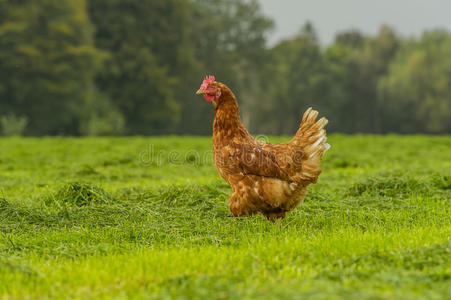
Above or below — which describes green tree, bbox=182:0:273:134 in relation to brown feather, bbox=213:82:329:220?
above

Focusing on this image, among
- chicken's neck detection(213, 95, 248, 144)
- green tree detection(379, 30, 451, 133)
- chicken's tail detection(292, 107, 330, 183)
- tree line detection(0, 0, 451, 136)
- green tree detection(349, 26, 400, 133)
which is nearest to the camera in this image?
chicken's tail detection(292, 107, 330, 183)

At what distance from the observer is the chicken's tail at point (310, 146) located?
650 centimetres

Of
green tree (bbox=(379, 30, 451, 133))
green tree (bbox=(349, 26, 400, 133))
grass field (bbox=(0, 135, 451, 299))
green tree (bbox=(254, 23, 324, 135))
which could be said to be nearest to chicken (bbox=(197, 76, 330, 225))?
grass field (bbox=(0, 135, 451, 299))

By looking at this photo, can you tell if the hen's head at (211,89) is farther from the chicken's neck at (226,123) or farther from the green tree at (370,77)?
the green tree at (370,77)

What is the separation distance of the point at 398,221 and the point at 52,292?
449 cm

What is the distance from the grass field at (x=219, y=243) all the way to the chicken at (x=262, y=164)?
29 cm

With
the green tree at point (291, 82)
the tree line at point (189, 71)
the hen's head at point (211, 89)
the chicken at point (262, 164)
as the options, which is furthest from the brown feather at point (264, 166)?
the green tree at point (291, 82)

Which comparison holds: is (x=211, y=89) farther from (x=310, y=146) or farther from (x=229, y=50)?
(x=229, y=50)

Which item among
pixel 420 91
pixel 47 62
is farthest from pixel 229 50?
pixel 47 62

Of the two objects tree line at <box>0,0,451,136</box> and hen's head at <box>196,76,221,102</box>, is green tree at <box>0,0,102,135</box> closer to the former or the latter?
tree line at <box>0,0,451,136</box>

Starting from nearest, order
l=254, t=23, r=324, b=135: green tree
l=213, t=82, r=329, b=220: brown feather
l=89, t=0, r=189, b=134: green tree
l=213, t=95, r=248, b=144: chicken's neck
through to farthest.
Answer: l=213, t=82, r=329, b=220: brown feather < l=213, t=95, r=248, b=144: chicken's neck < l=89, t=0, r=189, b=134: green tree < l=254, t=23, r=324, b=135: green tree

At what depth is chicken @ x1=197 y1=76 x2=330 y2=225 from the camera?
6.38 m

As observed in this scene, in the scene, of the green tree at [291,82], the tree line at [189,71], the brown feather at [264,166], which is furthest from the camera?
the green tree at [291,82]

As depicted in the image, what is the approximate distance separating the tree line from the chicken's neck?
27.7m
